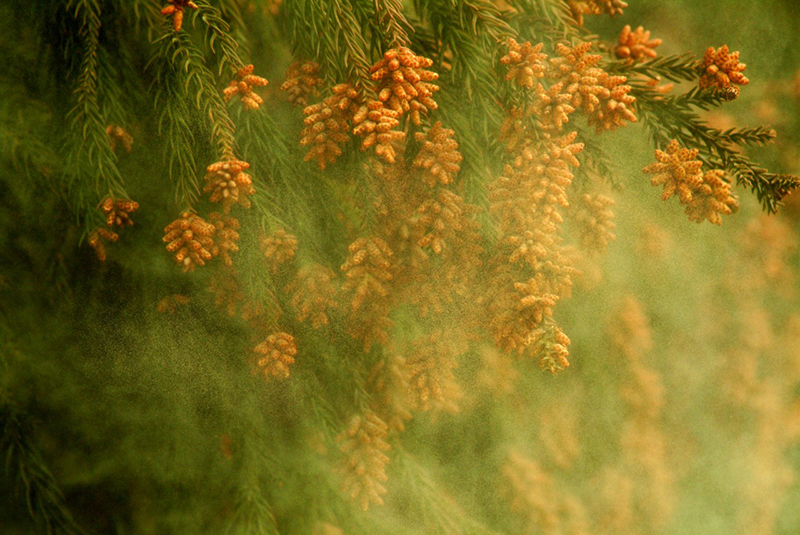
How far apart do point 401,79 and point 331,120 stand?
70 mm

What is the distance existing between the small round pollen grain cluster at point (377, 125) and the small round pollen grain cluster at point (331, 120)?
24mm

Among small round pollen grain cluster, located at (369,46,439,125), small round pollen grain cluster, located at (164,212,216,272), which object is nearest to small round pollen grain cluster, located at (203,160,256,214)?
small round pollen grain cluster, located at (164,212,216,272)

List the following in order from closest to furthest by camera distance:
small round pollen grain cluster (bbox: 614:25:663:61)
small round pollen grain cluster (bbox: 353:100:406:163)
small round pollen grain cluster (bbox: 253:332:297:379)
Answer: small round pollen grain cluster (bbox: 353:100:406:163), small round pollen grain cluster (bbox: 253:332:297:379), small round pollen grain cluster (bbox: 614:25:663:61)

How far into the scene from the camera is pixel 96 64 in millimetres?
497

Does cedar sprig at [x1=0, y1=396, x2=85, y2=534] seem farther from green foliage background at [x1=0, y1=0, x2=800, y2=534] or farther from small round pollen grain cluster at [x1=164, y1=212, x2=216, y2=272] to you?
small round pollen grain cluster at [x1=164, y1=212, x2=216, y2=272]

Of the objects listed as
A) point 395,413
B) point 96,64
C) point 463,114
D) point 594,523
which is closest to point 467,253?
point 463,114

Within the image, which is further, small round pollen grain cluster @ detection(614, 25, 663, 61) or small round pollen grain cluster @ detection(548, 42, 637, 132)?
small round pollen grain cluster @ detection(614, 25, 663, 61)

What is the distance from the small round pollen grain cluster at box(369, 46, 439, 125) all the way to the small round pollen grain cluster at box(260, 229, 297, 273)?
159mm

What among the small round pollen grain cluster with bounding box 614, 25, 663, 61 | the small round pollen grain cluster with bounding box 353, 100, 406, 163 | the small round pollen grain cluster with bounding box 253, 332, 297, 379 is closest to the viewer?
the small round pollen grain cluster with bounding box 353, 100, 406, 163

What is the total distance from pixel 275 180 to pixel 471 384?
0.40 m

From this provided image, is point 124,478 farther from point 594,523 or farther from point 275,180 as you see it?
point 594,523

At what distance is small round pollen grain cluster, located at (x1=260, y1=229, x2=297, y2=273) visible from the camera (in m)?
0.49

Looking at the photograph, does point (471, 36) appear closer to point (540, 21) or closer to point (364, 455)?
point (540, 21)

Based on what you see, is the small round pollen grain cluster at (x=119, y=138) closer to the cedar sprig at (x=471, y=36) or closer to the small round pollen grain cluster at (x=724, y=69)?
the cedar sprig at (x=471, y=36)
